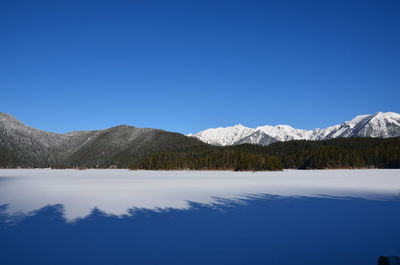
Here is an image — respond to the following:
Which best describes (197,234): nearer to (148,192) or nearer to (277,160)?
(148,192)

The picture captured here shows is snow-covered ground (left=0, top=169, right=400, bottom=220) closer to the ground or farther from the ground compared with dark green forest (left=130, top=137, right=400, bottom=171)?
closer to the ground

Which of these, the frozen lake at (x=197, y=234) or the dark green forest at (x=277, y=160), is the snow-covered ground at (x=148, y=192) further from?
the dark green forest at (x=277, y=160)

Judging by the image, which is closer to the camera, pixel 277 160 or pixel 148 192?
pixel 148 192

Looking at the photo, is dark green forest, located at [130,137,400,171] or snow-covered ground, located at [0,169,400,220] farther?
dark green forest, located at [130,137,400,171]

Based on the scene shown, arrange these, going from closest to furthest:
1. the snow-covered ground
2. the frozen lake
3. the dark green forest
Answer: the frozen lake, the snow-covered ground, the dark green forest

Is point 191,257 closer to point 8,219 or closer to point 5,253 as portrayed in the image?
point 5,253

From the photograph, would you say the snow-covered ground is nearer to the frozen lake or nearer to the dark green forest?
the frozen lake

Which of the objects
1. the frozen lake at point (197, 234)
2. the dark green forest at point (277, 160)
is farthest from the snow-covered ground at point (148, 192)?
the dark green forest at point (277, 160)

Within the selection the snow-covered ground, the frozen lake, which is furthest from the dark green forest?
the frozen lake

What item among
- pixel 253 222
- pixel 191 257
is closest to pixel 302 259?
pixel 191 257

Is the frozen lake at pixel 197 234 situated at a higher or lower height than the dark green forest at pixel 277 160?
lower

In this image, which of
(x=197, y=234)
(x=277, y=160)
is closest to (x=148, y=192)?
(x=197, y=234)

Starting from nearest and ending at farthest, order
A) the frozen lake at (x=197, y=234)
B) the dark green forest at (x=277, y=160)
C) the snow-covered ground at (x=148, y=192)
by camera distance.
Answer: the frozen lake at (x=197, y=234) → the snow-covered ground at (x=148, y=192) → the dark green forest at (x=277, y=160)

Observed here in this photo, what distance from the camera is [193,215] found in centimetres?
1847
